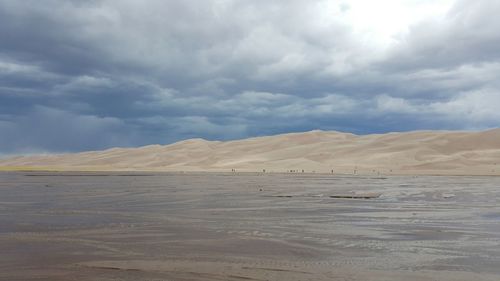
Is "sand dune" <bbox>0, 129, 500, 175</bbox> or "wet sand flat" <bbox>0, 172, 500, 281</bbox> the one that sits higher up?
"sand dune" <bbox>0, 129, 500, 175</bbox>

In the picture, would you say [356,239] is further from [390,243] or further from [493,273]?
[493,273]

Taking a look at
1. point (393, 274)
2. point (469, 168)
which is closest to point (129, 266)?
point (393, 274)

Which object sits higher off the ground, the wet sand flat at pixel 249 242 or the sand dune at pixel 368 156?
the sand dune at pixel 368 156

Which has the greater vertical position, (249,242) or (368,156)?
(368,156)

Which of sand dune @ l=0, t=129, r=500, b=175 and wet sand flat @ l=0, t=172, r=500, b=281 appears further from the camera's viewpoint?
sand dune @ l=0, t=129, r=500, b=175

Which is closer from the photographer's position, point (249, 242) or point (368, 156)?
point (249, 242)

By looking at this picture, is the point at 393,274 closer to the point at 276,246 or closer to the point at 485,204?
the point at 276,246

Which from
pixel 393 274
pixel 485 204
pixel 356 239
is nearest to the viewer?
pixel 393 274

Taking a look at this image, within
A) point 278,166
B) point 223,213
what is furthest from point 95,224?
point 278,166

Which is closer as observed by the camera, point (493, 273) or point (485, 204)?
point (493, 273)

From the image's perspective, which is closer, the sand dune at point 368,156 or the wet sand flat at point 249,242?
the wet sand flat at point 249,242

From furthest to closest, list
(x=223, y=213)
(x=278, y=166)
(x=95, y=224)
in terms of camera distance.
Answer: (x=278, y=166) → (x=223, y=213) → (x=95, y=224)

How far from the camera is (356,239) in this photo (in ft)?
52.7

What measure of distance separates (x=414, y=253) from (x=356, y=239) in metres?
2.55
